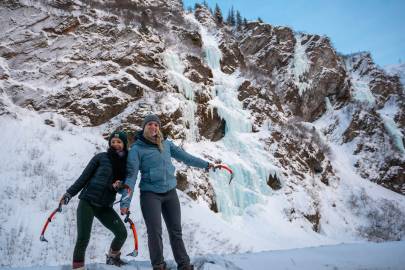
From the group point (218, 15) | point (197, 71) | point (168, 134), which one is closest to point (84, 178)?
point (168, 134)

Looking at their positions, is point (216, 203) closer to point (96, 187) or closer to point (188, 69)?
point (188, 69)

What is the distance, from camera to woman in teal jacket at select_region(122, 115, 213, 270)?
3.39 m

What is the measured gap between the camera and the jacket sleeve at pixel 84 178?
378 cm

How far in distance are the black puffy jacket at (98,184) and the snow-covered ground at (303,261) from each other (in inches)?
28.1

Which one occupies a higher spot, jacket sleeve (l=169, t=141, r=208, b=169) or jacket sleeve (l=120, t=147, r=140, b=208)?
jacket sleeve (l=169, t=141, r=208, b=169)

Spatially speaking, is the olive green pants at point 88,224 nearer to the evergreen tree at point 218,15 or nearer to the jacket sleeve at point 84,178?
the jacket sleeve at point 84,178

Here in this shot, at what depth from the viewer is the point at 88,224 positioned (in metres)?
3.72

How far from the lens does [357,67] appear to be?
5288cm

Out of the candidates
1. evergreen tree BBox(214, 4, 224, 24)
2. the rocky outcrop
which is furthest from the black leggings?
evergreen tree BBox(214, 4, 224, 24)

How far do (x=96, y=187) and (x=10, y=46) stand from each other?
1557 cm

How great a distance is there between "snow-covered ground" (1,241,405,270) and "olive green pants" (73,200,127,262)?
228 millimetres

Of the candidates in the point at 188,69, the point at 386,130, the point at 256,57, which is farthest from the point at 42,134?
the point at 386,130

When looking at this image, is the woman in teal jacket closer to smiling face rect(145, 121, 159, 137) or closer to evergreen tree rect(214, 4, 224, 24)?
smiling face rect(145, 121, 159, 137)

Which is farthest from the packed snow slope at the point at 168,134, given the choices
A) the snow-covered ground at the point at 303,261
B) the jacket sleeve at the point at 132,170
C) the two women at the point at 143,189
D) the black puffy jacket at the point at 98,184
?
the black puffy jacket at the point at 98,184
